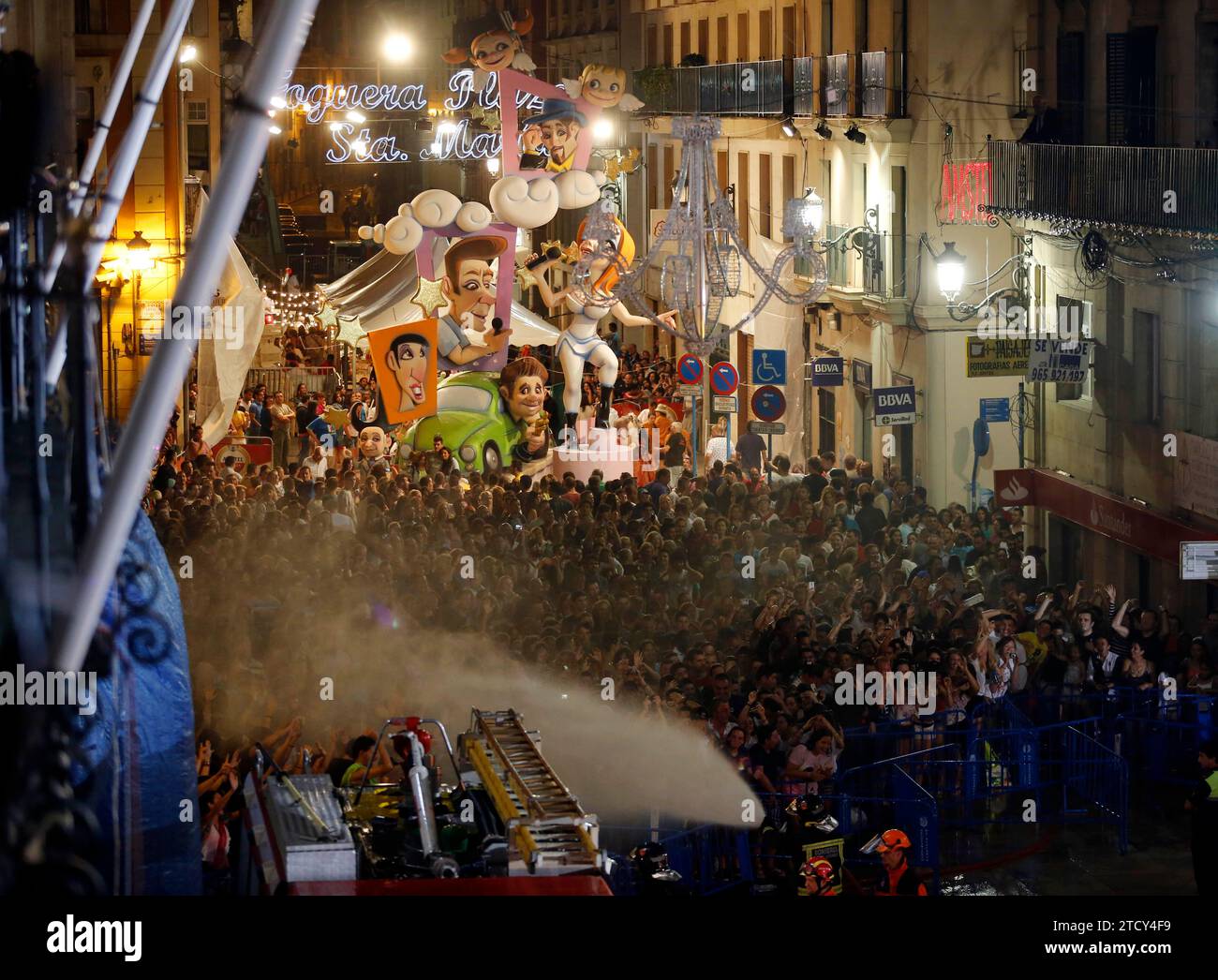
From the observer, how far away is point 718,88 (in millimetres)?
33719

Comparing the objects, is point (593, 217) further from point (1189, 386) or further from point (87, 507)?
point (87, 507)

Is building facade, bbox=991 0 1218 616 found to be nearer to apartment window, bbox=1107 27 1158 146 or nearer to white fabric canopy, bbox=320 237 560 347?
apartment window, bbox=1107 27 1158 146

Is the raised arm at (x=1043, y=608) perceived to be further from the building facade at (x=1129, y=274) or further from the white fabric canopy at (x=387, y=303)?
the white fabric canopy at (x=387, y=303)

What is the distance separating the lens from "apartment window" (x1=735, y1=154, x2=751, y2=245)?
3388 cm

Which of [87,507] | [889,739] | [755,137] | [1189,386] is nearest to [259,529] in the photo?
[889,739]

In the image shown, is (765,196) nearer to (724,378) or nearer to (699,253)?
(699,253)

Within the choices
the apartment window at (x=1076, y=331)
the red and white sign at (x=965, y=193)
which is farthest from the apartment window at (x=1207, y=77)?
the red and white sign at (x=965, y=193)

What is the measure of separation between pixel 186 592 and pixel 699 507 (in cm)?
493

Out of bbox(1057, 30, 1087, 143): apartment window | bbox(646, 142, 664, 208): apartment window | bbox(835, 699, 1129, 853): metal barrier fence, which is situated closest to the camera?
bbox(835, 699, 1129, 853): metal barrier fence

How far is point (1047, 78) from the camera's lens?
2442 centimetres

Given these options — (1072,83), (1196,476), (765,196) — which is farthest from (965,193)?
(765,196)

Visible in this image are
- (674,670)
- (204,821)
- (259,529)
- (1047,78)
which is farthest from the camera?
(1047,78)

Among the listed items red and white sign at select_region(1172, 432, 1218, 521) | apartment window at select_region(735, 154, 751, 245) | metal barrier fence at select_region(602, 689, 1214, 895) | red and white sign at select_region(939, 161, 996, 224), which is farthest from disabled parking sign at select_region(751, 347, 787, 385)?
apartment window at select_region(735, 154, 751, 245)

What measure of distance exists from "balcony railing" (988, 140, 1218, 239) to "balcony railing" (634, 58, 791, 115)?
25.9 ft
